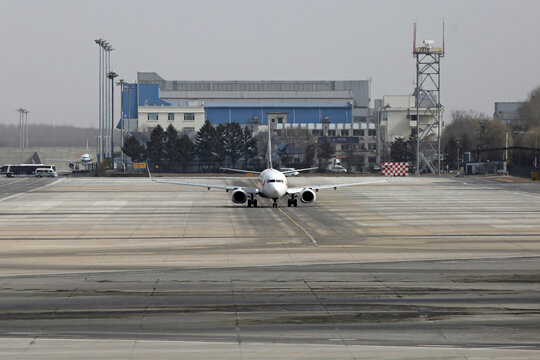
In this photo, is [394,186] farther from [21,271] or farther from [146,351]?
[146,351]

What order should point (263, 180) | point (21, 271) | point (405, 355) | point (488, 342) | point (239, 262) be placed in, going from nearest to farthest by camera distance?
point (405, 355), point (488, 342), point (21, 271), point (239, 262), point (263, 180)

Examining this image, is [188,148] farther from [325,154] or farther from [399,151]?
[399,151]

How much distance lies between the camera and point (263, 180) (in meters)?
67.6

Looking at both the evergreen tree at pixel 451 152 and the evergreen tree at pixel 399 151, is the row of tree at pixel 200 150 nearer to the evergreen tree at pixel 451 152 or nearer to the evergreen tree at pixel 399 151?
the evergreen tree at pixel 399 151

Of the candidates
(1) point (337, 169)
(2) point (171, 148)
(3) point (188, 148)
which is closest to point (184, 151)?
(3) point (188, 148)

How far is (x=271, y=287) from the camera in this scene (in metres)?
26.4

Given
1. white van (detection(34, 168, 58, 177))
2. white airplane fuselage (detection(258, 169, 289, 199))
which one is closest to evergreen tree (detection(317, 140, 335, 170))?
white van (detection(34, 168, 58, 177))

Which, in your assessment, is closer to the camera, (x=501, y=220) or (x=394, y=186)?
(x=501, y=220)

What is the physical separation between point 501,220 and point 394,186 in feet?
172

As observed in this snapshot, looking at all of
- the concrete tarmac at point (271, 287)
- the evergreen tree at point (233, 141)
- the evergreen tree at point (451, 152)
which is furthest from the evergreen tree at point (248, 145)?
the concrete tarmac at point (271, 287)

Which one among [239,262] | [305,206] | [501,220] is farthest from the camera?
[305,206]

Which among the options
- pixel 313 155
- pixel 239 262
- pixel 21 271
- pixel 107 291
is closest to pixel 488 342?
pixel 107 291

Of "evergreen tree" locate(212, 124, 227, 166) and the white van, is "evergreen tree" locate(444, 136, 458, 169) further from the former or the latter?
the white van

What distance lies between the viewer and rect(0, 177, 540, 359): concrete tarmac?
58.9 feet
